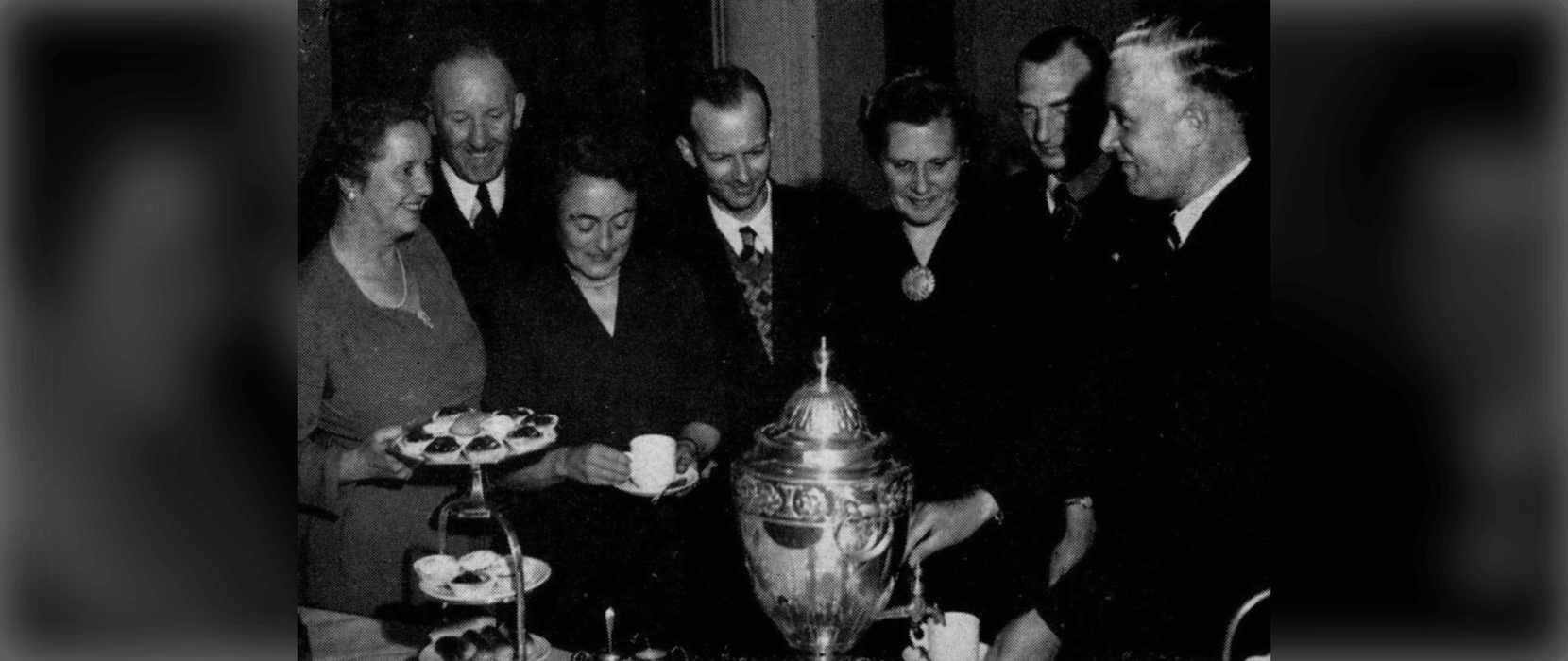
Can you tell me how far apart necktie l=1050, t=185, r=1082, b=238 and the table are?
1.29m

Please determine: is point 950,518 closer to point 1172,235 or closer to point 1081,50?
point 1172,235

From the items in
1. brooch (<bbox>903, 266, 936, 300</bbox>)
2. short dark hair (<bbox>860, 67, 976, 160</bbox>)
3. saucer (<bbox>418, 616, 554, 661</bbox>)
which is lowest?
saucer (<bbox>418, 616, 554, 661</bbox>)

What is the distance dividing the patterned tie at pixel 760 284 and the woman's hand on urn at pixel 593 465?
37 centimetres

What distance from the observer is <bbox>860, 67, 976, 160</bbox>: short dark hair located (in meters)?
2.41

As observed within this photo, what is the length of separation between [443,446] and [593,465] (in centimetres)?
37

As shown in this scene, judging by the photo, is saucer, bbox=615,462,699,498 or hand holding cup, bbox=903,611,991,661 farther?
saucer, bbox=615,462,699,498

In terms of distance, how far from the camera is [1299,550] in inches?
87.3

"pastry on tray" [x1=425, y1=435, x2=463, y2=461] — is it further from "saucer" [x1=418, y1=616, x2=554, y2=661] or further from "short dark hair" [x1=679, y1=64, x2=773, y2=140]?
"short dark hair" [x1=679, y1=64, x2=773, y2=140]

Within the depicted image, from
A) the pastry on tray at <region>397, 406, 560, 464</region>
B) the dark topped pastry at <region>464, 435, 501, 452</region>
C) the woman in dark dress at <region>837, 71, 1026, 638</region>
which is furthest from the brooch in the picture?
the dark topped pastry at <region>464, 435, 501, 452</region>

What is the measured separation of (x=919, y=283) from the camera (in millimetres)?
2455

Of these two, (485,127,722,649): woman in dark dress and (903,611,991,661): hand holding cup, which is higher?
(485,127,722,649): woman in dark dress

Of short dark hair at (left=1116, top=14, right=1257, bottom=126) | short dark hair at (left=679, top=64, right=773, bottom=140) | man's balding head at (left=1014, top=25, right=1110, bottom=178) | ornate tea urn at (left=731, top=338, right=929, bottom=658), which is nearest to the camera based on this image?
ornate tea urn at (left=731, top=338, right=929, bottom=658)

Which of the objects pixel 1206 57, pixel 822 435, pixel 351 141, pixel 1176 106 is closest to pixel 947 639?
pixel 822 435

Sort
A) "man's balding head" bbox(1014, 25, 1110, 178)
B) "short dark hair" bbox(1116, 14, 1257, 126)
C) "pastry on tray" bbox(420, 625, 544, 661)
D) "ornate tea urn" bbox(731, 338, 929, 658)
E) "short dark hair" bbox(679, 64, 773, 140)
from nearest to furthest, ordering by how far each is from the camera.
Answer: "ornate tea urn" bbox(731, 338, 929, 658)
"pastry on tray" bbox(420, 625, 544, 661)
"short dark hair" bbox(1116, 14, 1257, 126)
"man's balding head" bbox(1014, 25, 1110, 178)
"short dark hair" bbox(679, 64, 773, 140)
